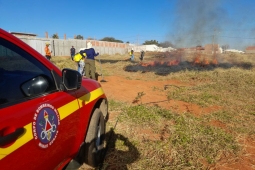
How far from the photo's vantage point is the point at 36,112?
54.0 inches

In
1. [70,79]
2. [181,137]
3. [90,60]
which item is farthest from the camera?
[90,60]

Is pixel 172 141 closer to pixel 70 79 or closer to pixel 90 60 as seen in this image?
pixel 70 79

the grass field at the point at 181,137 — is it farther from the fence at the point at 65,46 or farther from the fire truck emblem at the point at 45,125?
the fence at the point at 65,46

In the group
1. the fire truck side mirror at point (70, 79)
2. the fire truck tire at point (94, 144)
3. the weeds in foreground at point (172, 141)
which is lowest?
the weeds in foreground at point (172, 141)

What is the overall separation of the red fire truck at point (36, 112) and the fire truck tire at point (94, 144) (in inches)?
6.4

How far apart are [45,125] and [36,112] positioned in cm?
13

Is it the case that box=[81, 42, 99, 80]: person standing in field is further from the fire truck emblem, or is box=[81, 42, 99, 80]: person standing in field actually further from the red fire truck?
the fire truck emblem

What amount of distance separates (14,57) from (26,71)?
184 mm

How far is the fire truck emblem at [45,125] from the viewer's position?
1.36 metres

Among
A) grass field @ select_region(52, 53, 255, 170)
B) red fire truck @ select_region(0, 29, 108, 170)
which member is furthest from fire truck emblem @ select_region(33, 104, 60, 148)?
grass field @ select_region(52, 53, 255, 170)

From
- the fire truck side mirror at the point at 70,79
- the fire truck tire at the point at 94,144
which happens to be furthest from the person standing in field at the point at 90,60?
the fire truck side mirror at the point at 70,79

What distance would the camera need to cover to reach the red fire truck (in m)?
1.19

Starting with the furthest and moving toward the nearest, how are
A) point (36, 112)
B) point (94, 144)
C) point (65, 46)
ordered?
point (65, 46) < point (94, 144) < point (36, 112)

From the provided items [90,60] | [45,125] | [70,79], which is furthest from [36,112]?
[90,60]
